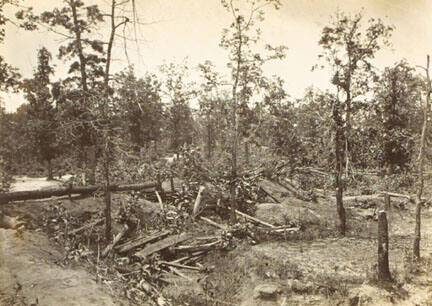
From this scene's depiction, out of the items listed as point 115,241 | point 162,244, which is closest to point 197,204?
point 162,244

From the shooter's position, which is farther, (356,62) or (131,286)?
(356,62)

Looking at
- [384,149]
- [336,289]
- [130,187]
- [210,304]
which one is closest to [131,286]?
[210,304]

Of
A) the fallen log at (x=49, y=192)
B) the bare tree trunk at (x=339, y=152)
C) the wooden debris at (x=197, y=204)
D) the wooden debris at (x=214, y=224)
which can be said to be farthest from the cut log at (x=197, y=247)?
the bare tree trunk at (x=339, y=152)

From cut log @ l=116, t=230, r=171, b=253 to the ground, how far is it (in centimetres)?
194

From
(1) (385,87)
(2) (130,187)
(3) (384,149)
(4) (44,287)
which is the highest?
(1) (385,87)

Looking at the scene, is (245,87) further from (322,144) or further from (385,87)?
(385,87)

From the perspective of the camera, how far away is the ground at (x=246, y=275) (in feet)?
21.7

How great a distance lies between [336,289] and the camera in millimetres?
7789

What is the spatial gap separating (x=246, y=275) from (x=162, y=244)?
3.27 m

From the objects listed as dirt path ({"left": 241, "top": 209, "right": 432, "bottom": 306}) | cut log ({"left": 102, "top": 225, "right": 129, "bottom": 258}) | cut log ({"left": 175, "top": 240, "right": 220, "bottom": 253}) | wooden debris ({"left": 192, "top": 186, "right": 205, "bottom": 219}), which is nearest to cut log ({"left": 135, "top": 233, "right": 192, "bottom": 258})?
cut log ({"left": 175, "top": 240, "right": 220, "bottom": 253})

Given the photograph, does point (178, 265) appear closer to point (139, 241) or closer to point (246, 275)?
point (139, 241)

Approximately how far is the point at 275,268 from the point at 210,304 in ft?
7.84

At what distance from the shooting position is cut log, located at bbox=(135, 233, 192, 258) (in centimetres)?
1034

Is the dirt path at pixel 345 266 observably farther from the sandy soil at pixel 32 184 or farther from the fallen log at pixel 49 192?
the sandy soil at pixel 32 184
